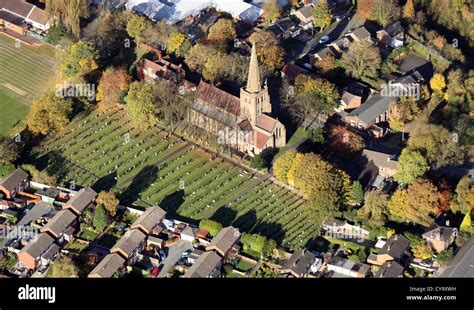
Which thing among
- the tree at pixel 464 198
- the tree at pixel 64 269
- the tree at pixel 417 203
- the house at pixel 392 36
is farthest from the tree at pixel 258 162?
the house at pixel 392 36

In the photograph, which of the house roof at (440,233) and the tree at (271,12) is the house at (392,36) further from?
the house roof at (440,233)

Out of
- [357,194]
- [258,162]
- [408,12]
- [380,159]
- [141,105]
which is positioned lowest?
[141,105]

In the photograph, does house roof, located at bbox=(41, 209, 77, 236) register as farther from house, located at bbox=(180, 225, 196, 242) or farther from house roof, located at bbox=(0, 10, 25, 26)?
house roof, located at bbox=(0, 10, 25, 26)

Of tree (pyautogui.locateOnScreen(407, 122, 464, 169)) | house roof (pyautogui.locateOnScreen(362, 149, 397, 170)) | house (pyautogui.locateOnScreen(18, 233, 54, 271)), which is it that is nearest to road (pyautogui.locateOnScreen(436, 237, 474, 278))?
tree (pyautogui.locateOnScreen(407, 122, 464, 169))

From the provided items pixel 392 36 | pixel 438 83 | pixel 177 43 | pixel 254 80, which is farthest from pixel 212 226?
pixel 392 36

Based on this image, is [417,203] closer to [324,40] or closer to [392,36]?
[392,36]

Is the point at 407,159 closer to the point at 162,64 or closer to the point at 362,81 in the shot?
the point at 362,81
